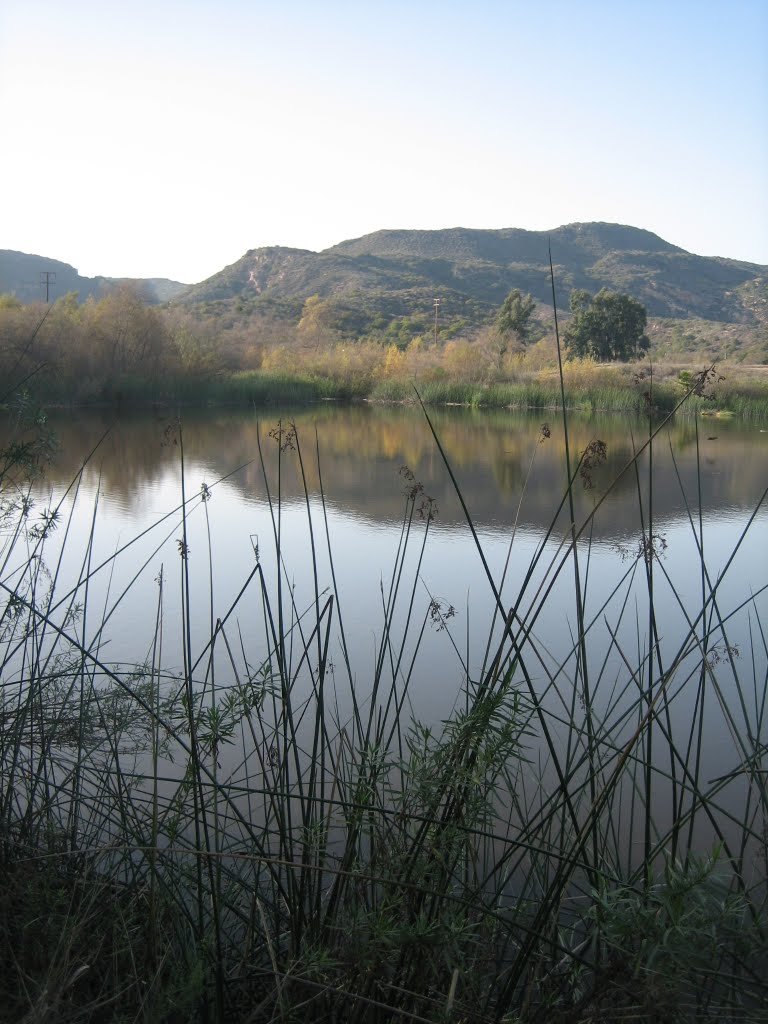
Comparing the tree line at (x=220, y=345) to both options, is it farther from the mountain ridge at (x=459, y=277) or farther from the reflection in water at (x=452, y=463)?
the mountain ridge at (x=459, y=277)

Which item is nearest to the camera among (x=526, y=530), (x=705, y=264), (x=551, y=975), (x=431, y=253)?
(x=551, y=975)

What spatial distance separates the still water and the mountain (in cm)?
3646

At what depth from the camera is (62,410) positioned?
1347 cm

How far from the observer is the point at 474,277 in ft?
200

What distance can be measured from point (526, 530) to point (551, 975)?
4.46 metres

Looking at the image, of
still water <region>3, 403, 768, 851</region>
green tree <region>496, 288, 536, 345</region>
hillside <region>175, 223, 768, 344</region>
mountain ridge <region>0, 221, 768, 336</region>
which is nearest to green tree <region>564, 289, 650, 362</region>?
green tree <region>496, 288, 536, 345</region>

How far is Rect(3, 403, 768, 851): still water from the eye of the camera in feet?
6.26

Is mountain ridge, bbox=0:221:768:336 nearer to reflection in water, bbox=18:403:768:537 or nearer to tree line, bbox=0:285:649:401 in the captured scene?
tree line, bbox=0:285:649:401

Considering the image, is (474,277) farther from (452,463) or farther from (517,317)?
(452,463)

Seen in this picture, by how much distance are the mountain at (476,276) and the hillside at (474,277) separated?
82 millimetres

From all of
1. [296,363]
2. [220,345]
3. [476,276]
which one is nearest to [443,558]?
[296,363]

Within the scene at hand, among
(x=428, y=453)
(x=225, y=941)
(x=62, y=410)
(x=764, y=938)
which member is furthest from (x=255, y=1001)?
(x=62, y=410)

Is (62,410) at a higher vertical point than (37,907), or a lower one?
higher

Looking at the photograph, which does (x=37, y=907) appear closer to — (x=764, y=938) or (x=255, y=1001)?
(x=255, y=1001)
